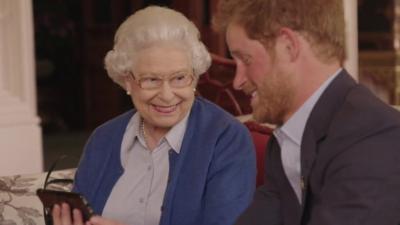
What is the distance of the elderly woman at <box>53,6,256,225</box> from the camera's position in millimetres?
2098

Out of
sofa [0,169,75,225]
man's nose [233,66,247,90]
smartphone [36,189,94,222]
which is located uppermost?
man's nose [233,66,247,90]

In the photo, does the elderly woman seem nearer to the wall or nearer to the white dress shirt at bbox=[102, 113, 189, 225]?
the white dress shirt at bbox=[102, 113, 189, 225]

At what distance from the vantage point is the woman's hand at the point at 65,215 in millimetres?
1922

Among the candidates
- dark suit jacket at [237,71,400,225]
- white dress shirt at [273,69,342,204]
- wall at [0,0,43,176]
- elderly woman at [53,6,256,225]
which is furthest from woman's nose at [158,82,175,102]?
wall at [0,0,43,176]

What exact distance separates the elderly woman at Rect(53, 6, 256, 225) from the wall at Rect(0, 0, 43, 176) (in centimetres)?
95

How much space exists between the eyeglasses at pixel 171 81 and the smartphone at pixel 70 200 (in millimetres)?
423

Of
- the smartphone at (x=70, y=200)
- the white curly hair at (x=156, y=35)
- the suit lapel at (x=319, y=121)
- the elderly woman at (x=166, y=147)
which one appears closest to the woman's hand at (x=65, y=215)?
the smartphone at (x=70, y=200)

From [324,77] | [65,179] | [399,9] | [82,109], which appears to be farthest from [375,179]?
[82,109]

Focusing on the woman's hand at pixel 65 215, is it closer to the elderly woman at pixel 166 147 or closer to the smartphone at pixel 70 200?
the smartphone at pixel 70 200

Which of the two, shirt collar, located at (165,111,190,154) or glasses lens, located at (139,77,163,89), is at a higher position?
glasses lens, located at (139,77,163,89)

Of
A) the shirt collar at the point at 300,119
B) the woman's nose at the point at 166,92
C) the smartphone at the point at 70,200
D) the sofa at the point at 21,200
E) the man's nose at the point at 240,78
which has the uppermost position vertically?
the man's nose at the point at 240,78

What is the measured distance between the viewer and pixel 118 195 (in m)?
2.22

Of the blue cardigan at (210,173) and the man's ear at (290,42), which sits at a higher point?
the man's ear at (290,42)

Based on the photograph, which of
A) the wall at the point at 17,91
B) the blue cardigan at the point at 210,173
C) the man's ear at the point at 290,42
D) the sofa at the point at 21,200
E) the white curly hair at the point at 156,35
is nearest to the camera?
the man's ear at the point at 290,42
